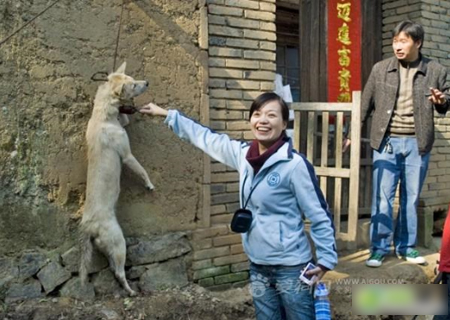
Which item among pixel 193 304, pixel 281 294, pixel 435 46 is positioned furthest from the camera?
pixel 435 46

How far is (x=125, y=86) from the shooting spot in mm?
3977

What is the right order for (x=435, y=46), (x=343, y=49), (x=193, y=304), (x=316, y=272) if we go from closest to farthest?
1. (x=316, y=272)
2. (x=193, y=304)
3. (x=343, y=49)
4. (x=435, y=46)

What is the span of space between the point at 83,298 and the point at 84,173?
100 centimetres

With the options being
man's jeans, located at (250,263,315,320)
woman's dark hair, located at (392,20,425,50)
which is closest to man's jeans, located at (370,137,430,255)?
woman's dark hair, located at (392,20,425,50)

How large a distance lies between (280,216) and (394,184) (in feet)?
8.90

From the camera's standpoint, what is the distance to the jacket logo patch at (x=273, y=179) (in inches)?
107

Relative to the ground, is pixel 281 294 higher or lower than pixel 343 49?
lower

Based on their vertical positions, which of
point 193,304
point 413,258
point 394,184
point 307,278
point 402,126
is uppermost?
point 402,126

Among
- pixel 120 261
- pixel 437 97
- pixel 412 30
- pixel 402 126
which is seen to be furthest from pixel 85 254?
pixel 412 30

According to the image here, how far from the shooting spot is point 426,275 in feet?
16.8

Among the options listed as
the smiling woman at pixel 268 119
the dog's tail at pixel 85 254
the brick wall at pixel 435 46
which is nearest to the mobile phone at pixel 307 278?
the smiling woman at pixel 268 119

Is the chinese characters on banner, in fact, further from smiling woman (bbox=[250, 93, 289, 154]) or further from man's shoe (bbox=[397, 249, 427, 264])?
smiling woman (bbox=[250, 93, 289, 154])

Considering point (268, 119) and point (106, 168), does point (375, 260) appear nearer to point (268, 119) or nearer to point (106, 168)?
point (106, 168)

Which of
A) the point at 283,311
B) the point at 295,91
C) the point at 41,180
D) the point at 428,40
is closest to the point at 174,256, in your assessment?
the point at 41,180
